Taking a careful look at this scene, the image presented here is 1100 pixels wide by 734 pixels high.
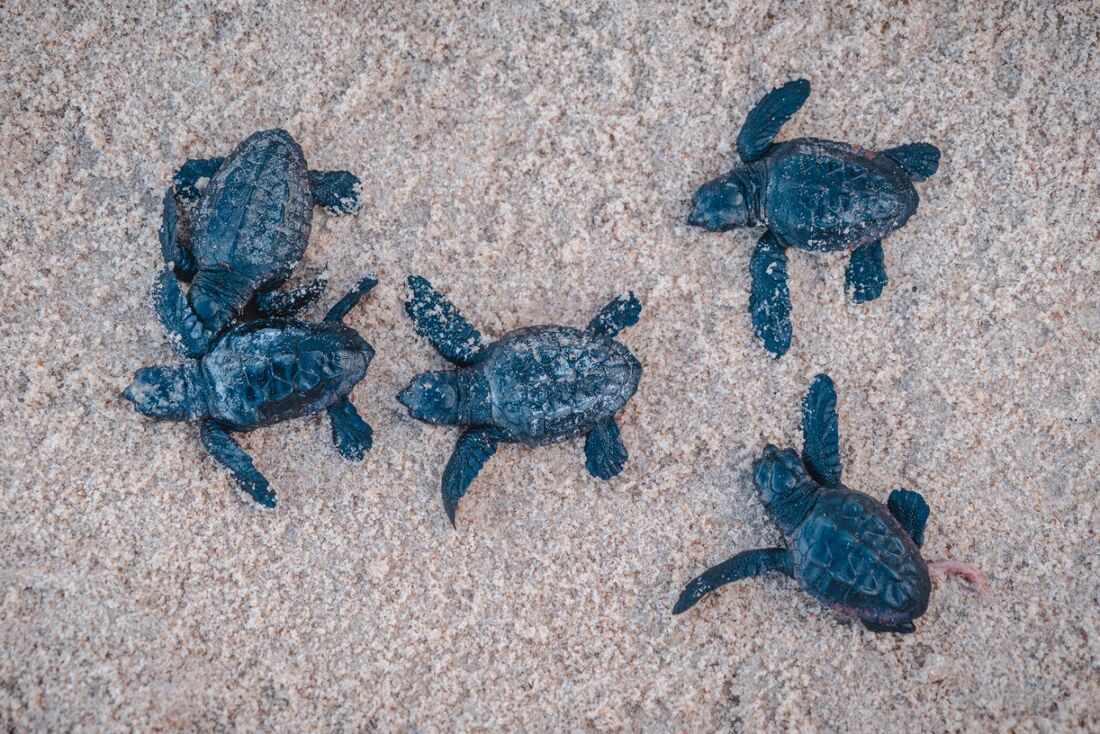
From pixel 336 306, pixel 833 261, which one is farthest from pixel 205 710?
pixel 833 261

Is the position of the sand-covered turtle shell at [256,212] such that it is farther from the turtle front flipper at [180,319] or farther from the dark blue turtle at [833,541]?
the dark blue turtle at [833,541]

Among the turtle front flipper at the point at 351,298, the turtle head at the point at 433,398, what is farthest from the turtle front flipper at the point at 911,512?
the turtle front flipper at the point at 351,298

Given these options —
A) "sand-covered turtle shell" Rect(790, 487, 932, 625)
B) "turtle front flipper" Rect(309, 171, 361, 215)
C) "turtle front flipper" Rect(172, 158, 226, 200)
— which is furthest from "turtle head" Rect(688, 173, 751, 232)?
"turtle front flipper" Rect(172, 158, 226, 200)

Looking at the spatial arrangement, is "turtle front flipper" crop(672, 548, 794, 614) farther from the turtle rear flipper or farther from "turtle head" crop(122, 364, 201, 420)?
"turtle head" crop(122, 364, 201, 420)

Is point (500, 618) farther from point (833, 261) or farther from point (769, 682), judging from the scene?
point (833, 261)

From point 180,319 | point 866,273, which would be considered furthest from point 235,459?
point 866,273

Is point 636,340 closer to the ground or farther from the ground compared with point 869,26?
closer to the ground

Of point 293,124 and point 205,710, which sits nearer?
point 205,710
